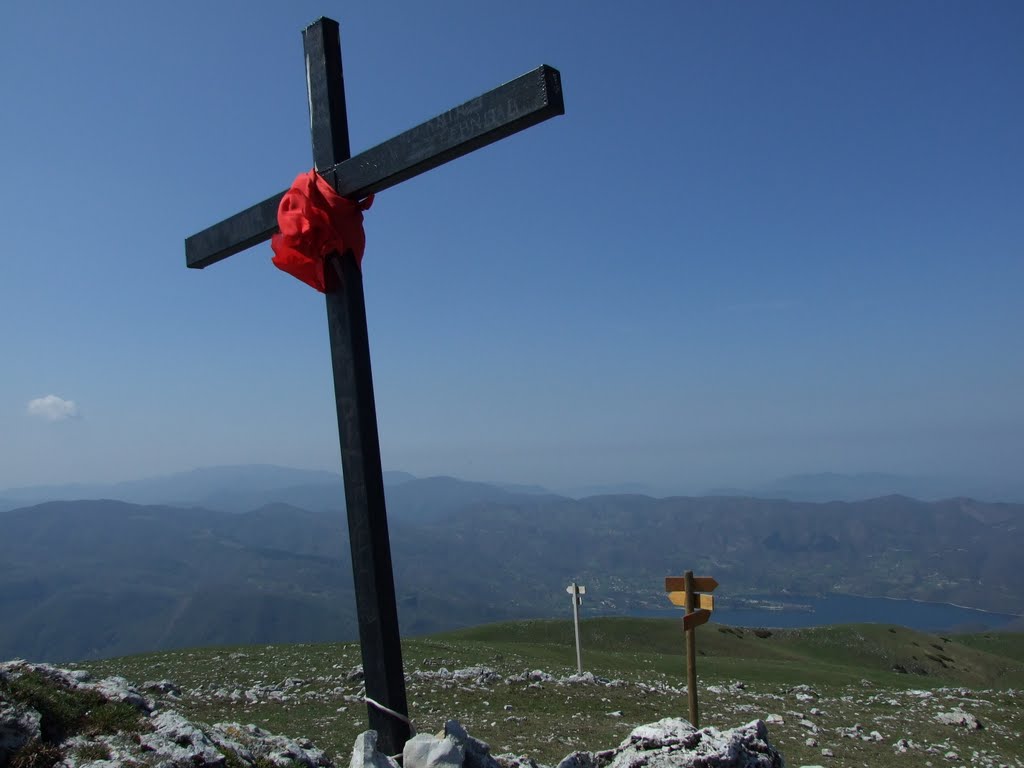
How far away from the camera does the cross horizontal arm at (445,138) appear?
14.0 feet

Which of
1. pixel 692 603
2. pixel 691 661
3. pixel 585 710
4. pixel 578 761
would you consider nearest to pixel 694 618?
pixel 692 603

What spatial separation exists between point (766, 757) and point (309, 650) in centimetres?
2617

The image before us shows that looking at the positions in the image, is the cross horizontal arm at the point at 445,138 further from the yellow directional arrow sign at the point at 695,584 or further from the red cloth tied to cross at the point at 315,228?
the yellow directional arrow sign at the point at 695,584

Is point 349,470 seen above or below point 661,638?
above

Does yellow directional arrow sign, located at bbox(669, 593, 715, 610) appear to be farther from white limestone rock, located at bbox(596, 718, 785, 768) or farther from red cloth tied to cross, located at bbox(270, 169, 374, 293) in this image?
red cloth tied to cross, located at bbox(270, 169, 374, 293)

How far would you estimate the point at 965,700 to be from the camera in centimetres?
2083

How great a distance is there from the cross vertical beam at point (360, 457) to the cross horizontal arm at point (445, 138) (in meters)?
0.43

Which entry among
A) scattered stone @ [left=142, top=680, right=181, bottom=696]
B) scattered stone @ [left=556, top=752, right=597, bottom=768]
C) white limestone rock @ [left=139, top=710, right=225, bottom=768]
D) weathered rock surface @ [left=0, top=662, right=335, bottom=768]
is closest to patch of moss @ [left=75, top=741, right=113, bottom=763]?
weathered rock surface @ [left=0, top=662, right=335, bottom=768]

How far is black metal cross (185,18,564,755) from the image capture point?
480 centimetres

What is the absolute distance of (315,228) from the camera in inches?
203

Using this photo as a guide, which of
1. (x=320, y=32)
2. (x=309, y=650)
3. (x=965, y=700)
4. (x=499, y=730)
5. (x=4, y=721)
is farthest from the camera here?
(x=309, y=650)

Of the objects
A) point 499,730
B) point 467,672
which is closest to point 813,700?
point 467,672

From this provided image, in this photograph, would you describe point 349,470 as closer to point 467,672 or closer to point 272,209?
point 272,209

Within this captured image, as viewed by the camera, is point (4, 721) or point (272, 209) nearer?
point (4, 721)
